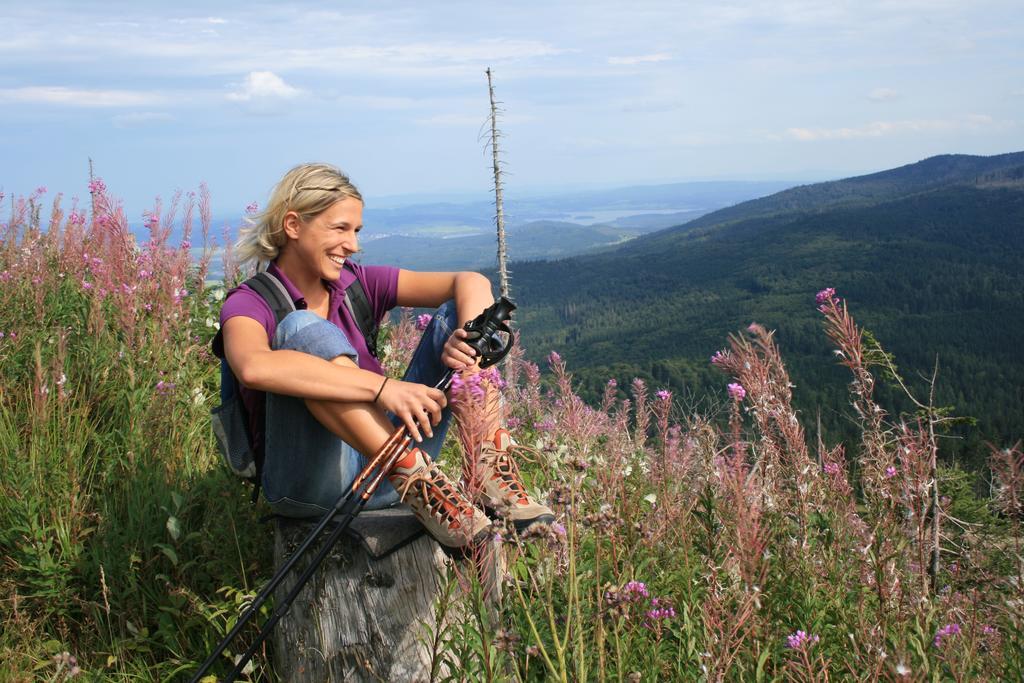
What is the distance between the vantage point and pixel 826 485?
2.60m

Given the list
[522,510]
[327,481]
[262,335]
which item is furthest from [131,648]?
[522,510]

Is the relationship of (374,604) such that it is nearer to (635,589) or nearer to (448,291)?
(635,589)

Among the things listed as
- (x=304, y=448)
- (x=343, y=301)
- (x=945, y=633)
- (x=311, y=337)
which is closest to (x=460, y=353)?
(x=311, y=337)

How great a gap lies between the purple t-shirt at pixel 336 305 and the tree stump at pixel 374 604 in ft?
1.94

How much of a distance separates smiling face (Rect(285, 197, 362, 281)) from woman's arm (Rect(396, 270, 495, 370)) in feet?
1.38

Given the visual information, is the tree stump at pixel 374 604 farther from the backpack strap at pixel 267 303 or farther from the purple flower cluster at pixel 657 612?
the purple flower cluster at pixel 657 612

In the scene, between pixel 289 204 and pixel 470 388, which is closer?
pixel 470 388

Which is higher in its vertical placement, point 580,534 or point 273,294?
point 273,294

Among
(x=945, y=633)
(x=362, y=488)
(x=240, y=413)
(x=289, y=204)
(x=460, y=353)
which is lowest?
(x=945, y=633)

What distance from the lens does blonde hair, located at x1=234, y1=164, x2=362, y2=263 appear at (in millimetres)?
3146

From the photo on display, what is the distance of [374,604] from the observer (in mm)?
2623

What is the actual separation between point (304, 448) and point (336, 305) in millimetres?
775

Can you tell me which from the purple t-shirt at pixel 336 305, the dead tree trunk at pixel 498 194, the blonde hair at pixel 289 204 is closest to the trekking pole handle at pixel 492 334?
the purple t-shirt at pixel 336 305

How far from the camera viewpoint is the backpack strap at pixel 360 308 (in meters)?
3.42
